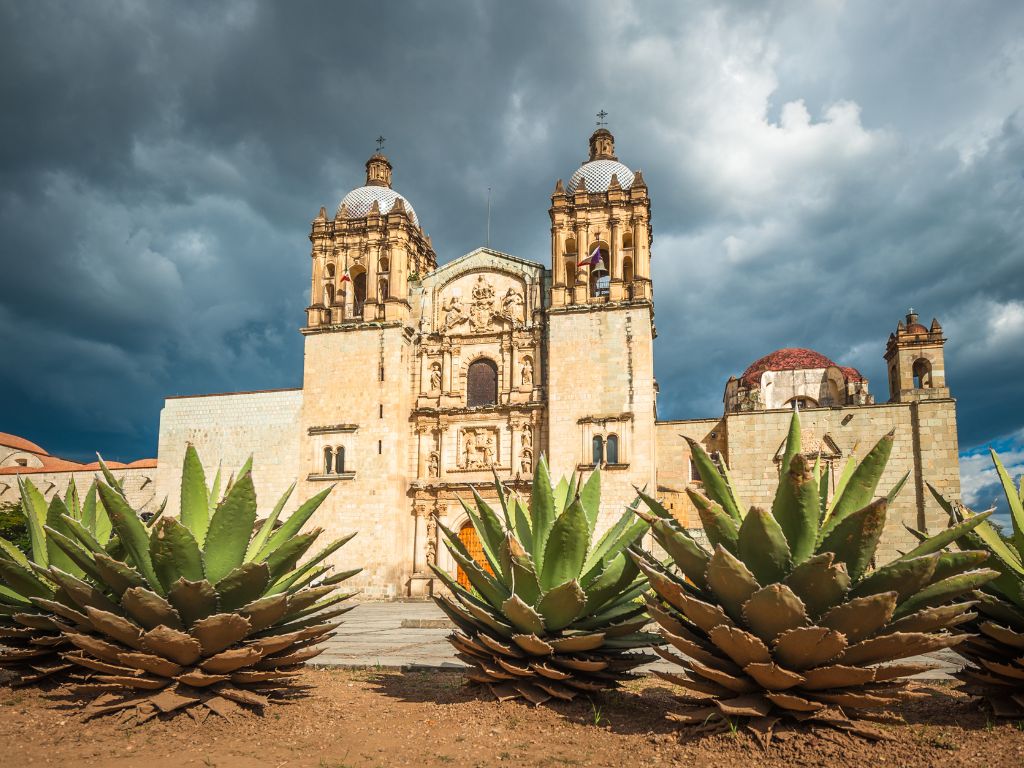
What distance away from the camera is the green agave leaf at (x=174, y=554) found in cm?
362

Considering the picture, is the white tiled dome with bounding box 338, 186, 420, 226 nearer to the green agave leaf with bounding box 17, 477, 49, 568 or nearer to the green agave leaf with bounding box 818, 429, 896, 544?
the green agave leaf with bounding box 17, 477, 49, 568

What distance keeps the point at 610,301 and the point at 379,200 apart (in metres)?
9.25

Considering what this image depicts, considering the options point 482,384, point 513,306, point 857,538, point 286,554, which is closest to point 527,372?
point 482,384

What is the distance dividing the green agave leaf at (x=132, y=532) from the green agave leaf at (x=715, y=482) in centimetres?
265

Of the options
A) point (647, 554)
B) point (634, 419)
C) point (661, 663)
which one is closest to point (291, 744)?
point (647, 554)

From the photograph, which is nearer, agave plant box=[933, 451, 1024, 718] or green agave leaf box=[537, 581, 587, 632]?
agave plant box=[933, 451, 1024, 718]

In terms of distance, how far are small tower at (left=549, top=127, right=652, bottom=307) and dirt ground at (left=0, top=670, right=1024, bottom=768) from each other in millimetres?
19056

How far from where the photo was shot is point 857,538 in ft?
10.2

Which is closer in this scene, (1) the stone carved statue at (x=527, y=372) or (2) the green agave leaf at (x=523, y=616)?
(2) the green agave leaf at (x=523, y=616)

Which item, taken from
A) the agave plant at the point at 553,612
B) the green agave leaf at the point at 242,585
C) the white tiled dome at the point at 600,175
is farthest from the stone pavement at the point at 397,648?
the white tiled dome at the point at 600,175

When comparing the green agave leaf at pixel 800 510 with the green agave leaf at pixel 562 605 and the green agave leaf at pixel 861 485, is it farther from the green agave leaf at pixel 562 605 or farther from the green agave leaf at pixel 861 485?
the green agave leaf at pixel 562 605

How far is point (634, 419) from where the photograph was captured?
2136 centimetres

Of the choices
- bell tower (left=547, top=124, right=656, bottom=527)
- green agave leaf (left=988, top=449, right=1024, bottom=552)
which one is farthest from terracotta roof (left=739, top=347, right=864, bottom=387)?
green agave leaf (left=988, top=449, right=1024, bottom=552)

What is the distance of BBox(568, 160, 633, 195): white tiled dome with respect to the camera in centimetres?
2442
